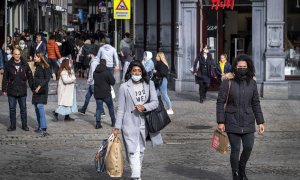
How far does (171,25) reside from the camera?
29047mm

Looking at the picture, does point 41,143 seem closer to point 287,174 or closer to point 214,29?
point 287,174

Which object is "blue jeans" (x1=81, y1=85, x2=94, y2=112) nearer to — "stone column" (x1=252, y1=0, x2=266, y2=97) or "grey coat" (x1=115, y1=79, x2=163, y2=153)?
"stone column" (x1=252, y1=0, x2=266, y2=97)

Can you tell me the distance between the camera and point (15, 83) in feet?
56.7

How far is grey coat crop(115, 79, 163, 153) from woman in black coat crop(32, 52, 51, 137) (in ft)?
19.9

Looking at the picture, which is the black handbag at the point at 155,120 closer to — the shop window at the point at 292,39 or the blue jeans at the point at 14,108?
the blue jeans at the point at 14,108

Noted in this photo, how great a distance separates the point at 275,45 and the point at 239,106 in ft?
45.3

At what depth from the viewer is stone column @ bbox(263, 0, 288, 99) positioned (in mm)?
24328

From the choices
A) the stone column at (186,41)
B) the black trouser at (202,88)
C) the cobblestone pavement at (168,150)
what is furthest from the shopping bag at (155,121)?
the stone column at (186,41)

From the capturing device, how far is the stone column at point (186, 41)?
2567cm

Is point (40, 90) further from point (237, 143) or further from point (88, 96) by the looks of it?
point (237, 143)

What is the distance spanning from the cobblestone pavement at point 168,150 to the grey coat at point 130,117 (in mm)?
1310

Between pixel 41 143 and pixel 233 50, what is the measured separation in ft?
37.6

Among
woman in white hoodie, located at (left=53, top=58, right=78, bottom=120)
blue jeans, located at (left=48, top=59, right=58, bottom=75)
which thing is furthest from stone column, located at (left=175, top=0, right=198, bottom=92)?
woman in white hoodie, located at (left=53, top=58, right=78, bottom=120)

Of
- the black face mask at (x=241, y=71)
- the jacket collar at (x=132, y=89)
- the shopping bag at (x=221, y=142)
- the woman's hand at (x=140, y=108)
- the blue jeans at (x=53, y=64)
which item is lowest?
the shopping bag at (x=221, y=142)
